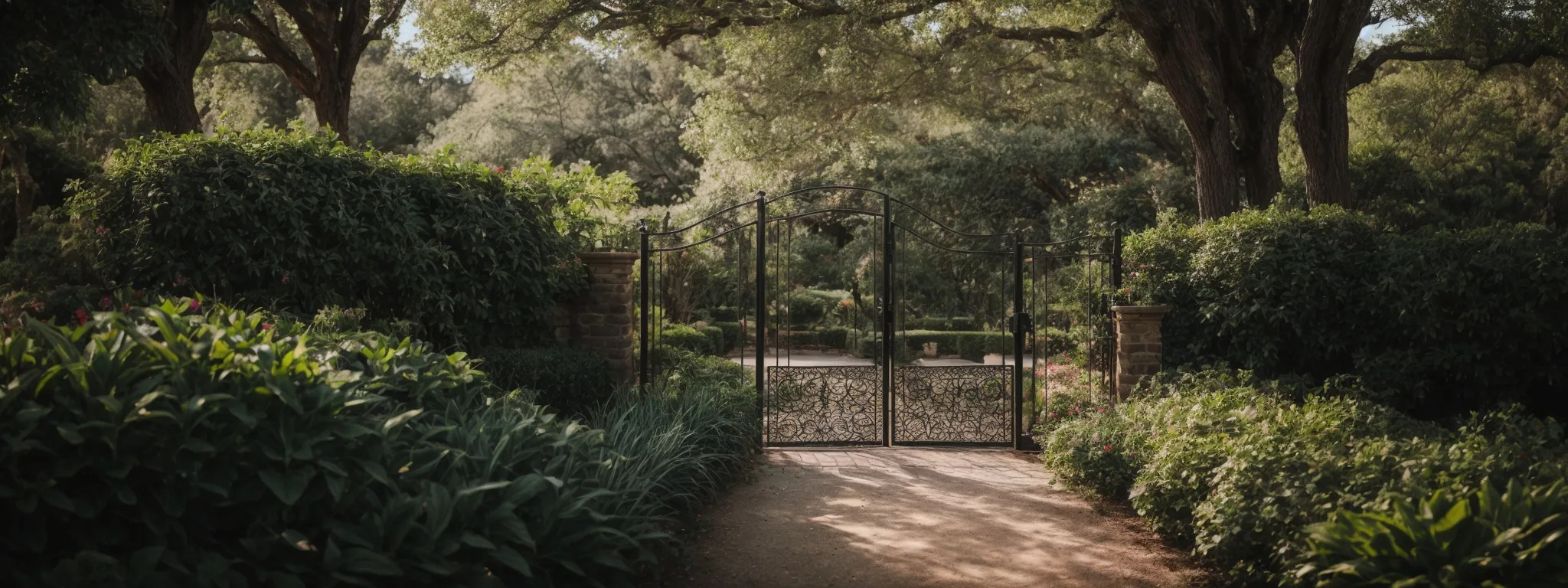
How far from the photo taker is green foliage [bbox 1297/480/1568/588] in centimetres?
349

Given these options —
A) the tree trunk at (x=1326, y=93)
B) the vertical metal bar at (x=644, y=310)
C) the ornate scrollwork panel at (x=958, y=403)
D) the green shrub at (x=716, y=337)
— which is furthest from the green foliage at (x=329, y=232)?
the tree trunk at (x=1326, y=93)

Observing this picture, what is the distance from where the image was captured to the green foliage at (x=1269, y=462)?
4258 millimetres

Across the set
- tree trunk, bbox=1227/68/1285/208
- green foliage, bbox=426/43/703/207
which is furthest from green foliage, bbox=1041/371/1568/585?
green foliage, bbox=426/43/703/207

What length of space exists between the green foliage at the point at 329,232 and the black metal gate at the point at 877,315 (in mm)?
1038

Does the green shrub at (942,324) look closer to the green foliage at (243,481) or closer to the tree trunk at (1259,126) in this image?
the tree trunk at (1259,126)

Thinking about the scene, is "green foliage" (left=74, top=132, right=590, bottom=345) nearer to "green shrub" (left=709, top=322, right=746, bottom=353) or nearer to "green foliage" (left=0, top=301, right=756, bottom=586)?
"green foliage" (left=0, top=301, right=756, bottom=586)

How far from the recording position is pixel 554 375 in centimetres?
755

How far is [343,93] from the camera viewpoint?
543 inches

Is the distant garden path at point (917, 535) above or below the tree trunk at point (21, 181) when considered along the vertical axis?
below

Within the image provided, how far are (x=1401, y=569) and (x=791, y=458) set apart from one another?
5.03 metres

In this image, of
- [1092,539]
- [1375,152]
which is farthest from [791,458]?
[1375,152]

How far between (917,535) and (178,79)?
9034 millimetres

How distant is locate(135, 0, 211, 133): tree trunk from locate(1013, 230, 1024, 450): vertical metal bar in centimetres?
809

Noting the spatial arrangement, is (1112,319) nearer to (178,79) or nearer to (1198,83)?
(1198,83)
